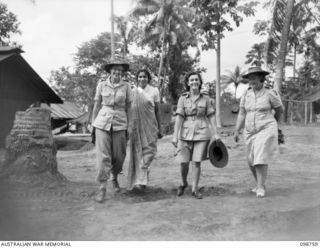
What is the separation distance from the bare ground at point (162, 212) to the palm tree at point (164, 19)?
18.3 meters

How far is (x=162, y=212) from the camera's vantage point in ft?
Answer: 11.7

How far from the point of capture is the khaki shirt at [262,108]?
4254 mm

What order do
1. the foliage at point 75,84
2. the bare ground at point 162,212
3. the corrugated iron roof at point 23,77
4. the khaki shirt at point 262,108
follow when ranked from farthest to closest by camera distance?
the foliage at point 75,84 < the corrugated iron roof at point 23,77 < the khaki shirt at point 262,108 < the bare ground at point 162,212

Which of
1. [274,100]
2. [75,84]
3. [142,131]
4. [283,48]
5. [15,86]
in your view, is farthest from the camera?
[75,84]

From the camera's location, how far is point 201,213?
11.6 ft

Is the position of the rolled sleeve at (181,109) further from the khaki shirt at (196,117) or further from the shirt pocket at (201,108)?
the shirt pocket at (201,108)

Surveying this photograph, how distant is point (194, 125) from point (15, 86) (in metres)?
7.93

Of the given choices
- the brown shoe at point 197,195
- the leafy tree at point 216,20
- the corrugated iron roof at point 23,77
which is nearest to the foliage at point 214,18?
the leafy tree at point 216,20

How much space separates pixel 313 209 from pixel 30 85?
374 inches

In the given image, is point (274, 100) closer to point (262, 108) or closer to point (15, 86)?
point (262, 108)

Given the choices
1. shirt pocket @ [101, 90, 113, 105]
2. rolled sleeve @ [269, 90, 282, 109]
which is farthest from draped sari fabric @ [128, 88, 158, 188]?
rolled sleeve @ [269, 90, 282, 109]

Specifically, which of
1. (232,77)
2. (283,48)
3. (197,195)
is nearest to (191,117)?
(197,195)

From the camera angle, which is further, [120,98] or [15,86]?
[15,86]

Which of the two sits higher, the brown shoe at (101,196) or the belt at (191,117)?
the belt at (191,117)
